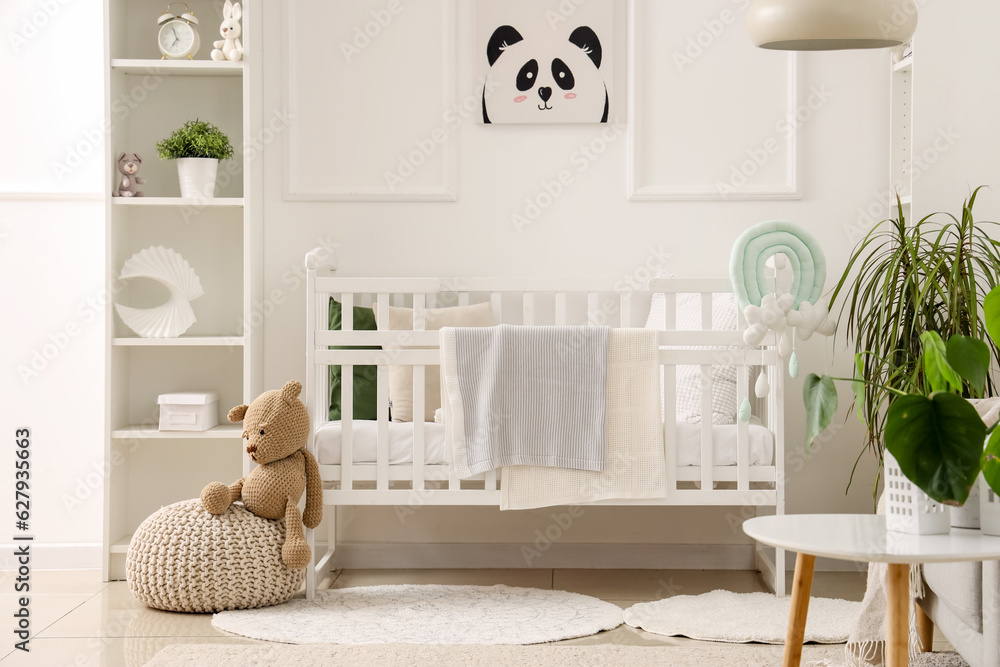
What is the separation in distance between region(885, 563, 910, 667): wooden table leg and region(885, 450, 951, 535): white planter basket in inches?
3.5

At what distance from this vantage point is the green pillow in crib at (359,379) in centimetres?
258

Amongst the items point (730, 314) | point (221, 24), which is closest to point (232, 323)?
point (221, 24)

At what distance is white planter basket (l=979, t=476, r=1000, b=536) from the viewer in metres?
1.38

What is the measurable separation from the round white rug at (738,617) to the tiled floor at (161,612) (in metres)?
0.06

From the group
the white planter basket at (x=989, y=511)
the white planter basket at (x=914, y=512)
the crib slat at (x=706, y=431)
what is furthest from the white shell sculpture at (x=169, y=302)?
the white planter basket at (x=989, y=511)

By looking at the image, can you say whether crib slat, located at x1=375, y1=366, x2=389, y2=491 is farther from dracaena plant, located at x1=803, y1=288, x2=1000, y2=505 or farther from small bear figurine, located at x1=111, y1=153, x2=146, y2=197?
dracaena plant, located at x1=803, y1=288, x2=1000, y2=505

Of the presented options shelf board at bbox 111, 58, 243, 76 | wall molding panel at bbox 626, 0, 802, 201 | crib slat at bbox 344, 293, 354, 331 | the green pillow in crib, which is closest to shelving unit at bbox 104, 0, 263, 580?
shelf board at bbox 111, 58, 243, 76

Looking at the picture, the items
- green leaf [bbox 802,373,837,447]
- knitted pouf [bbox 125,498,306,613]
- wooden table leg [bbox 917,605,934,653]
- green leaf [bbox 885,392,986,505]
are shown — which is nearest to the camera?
green leaf [bbox 885,392,986,505]

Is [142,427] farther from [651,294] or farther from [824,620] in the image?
[824,620]

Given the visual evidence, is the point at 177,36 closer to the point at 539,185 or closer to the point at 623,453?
the point at 539,185

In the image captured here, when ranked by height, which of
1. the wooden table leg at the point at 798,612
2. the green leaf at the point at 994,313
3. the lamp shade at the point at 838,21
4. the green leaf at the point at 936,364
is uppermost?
the lamp shade at the point at 838,21

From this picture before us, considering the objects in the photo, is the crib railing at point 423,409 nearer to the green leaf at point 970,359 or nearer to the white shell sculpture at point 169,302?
the white shell sculpture at point 169,302

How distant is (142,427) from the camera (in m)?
2.75

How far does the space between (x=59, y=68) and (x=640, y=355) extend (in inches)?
81.2
